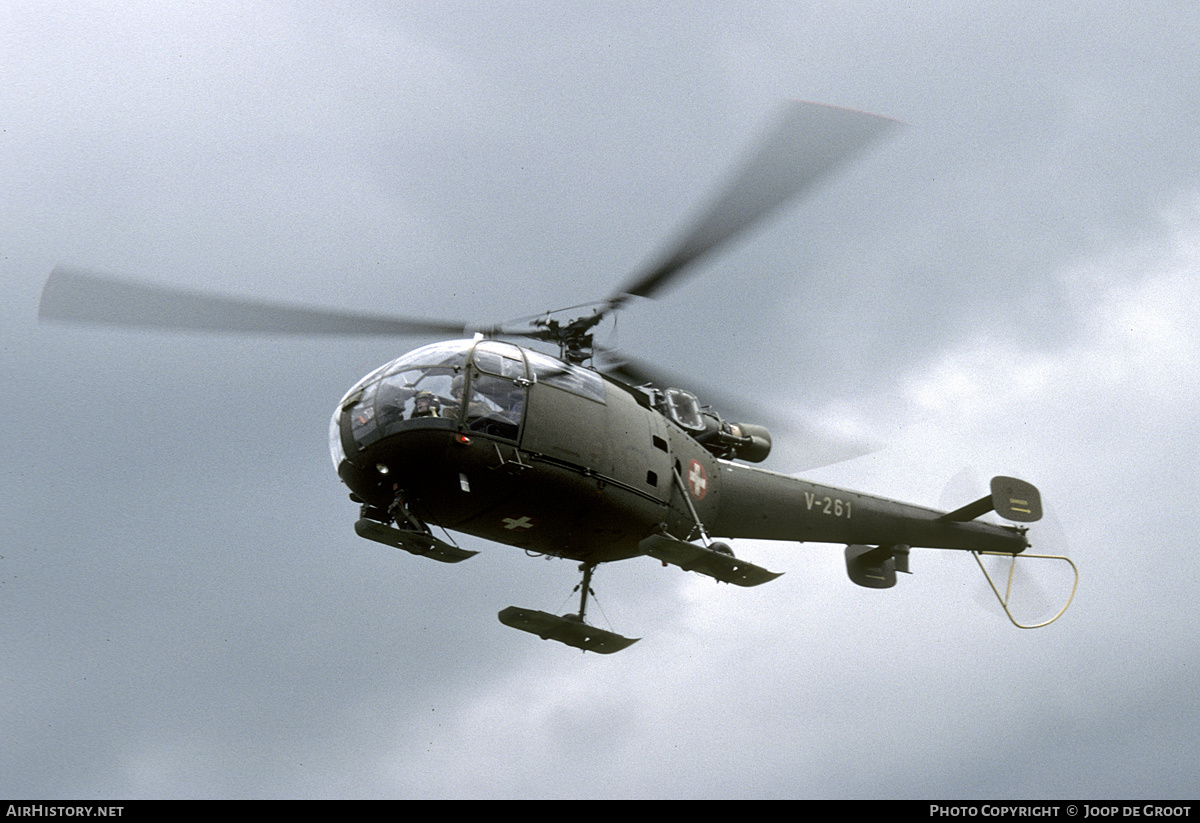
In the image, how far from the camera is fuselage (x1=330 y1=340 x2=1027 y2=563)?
680 inches

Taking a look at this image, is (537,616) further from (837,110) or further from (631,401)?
(837,110)

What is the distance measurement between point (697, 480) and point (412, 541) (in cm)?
552

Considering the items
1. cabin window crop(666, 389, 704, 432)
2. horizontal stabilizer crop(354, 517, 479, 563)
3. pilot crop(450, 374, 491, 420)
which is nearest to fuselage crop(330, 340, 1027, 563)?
pilot crop(450, 374, 491, 420)

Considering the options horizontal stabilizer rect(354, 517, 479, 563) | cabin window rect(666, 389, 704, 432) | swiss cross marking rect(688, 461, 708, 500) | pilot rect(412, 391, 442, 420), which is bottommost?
horizontal stabilizer rect(354, 517, 479, 563)

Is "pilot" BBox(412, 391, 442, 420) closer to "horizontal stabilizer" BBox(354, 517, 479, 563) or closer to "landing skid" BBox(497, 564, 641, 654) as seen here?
"horizontal stabilizer" BBox(354, 517, 479, 563)

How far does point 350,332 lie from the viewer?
17953 millimetres

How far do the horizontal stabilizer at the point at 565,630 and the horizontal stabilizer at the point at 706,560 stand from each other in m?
1.71

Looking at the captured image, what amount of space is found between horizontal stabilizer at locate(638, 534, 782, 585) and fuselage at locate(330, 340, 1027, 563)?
0.69m

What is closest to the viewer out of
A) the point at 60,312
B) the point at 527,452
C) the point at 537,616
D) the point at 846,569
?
the point at 60,312

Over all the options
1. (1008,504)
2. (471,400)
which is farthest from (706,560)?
(1008,504)

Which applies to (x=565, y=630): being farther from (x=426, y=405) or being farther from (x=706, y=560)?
(x=426, y=405)

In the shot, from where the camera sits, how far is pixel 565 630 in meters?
19.5

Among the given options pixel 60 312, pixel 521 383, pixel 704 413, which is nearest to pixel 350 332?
pixel 521 383
